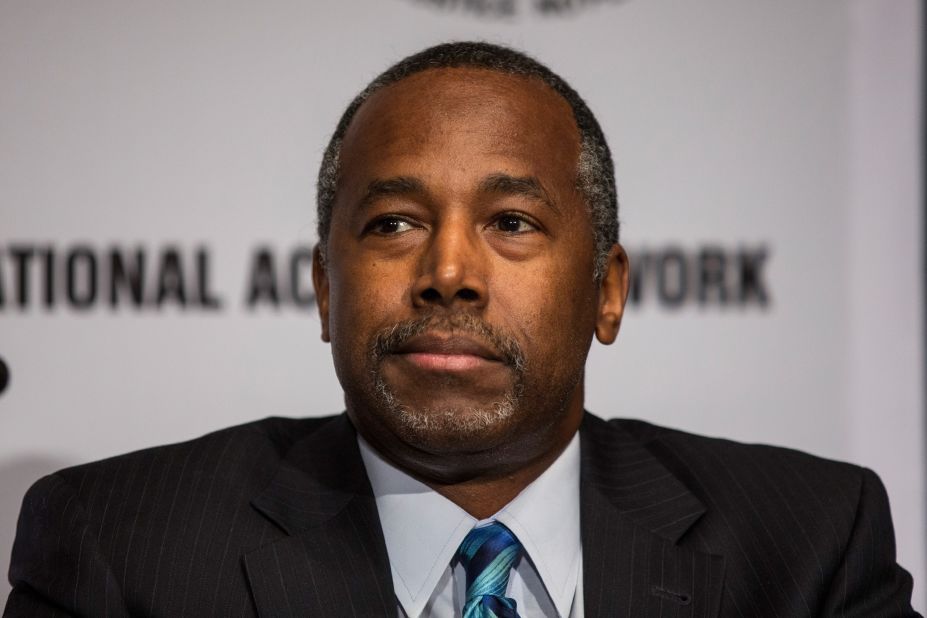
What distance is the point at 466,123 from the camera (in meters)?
1.69

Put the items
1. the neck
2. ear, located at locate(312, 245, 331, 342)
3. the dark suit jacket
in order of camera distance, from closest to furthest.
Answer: the dark suit jacket
the neck
ear, located at locate(312, 245, 331, 342)

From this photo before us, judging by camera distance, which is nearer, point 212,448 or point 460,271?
point 460,271

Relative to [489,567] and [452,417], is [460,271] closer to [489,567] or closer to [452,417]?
[452,417]

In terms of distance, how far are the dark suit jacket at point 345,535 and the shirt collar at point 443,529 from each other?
0.03 m

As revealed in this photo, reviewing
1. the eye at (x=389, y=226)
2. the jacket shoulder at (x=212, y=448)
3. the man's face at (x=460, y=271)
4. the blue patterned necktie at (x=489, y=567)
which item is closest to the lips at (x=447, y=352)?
the man's face at (x=460, y=271)

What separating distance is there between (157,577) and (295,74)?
51.6 inches

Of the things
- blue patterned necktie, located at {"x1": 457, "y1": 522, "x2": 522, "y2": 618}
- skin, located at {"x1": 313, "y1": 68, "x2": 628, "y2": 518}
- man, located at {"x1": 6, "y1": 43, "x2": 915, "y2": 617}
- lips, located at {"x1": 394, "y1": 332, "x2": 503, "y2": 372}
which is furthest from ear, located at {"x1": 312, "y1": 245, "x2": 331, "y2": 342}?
blue patterned necktie, located at {"x1": 457, "y1": 522, "x2": 522, "y2": 618}

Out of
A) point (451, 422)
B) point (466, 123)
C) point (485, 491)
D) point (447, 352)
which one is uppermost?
point (466, 123)

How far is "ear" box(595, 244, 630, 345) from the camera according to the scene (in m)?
1.92

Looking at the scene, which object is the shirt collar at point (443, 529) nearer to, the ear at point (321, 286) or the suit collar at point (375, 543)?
the suit collar at point (375, 543)

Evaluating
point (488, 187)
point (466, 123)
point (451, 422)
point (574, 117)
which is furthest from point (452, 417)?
point (574, 117)

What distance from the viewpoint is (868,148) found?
281 cm

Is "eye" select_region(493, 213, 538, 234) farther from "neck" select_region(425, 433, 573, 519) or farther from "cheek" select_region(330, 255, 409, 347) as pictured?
"neck" select_region(425, 433, 573, 519)

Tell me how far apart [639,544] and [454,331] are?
1.74ft
